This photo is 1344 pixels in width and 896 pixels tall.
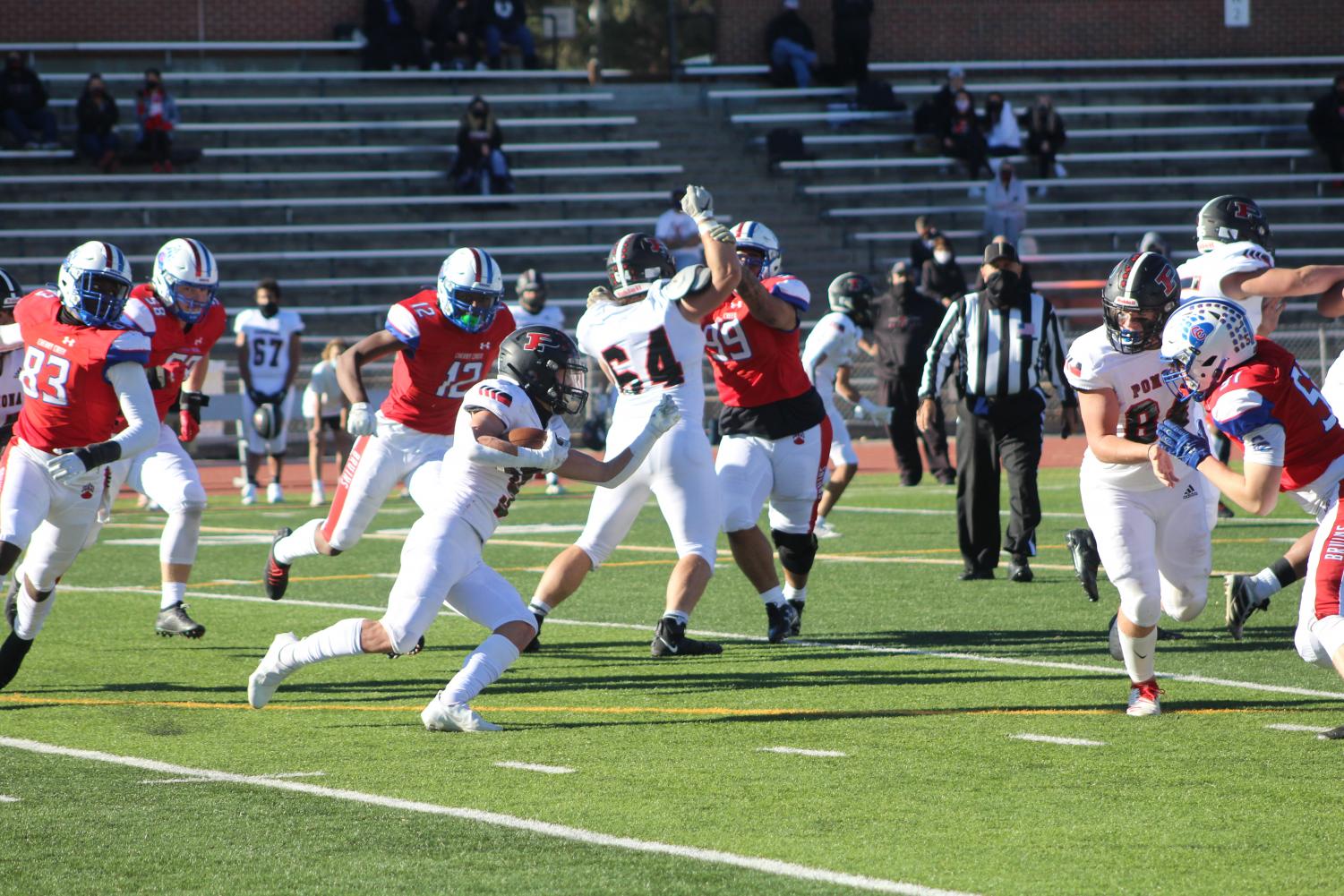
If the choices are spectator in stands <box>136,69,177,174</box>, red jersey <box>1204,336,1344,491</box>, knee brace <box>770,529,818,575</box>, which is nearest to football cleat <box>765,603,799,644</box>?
knee brace <box>770,529,818,575</box>

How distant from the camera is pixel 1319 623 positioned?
570cm

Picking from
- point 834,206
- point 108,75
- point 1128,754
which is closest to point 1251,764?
point 1128,754

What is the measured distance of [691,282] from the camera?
7.52 meters

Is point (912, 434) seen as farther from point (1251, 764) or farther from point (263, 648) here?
point (1251, 764)

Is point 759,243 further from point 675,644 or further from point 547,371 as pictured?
point 547,371

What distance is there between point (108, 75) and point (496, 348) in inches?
755

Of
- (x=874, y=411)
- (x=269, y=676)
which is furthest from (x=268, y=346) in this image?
(x=269, y=676)

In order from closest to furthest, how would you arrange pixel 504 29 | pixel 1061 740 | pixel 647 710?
1. pixel 1061 740
2. pixel 647 710
3. pixel 504 29

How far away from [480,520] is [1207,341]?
257 centimetres

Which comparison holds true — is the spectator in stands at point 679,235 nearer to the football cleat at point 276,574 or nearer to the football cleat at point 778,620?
the football cleat at point 276,574

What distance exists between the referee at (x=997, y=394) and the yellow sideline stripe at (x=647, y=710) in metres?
3.75

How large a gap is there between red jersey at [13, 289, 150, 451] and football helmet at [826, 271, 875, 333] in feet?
22.6

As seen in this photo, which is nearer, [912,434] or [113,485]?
[113,485]

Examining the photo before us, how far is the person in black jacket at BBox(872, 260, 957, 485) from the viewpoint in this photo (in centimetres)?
1738
